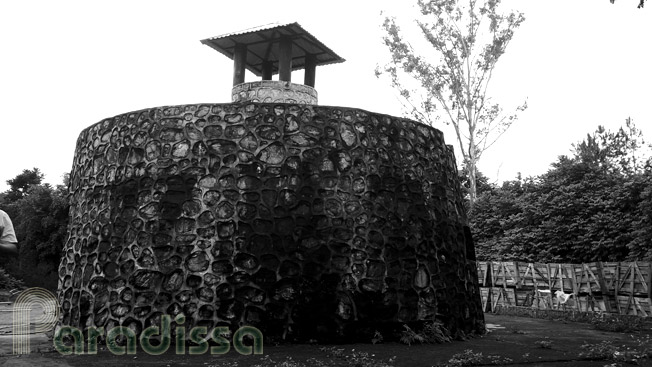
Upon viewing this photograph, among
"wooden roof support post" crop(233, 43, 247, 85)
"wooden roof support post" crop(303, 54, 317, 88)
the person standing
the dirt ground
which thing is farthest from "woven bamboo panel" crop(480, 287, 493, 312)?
the person standing

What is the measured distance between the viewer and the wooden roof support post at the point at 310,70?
12156 millimetres

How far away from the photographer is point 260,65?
42.3ft

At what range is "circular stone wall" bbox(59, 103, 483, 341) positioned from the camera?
22.3ft

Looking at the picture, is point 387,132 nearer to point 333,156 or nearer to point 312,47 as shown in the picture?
point 333,156

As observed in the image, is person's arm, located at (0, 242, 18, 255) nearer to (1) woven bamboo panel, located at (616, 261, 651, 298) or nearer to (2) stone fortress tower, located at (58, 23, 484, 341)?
(2) stone fortress tower, located at (58, 23, 484, 341)

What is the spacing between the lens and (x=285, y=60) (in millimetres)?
10969

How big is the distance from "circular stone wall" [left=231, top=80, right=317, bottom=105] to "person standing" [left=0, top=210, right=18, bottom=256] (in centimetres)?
684

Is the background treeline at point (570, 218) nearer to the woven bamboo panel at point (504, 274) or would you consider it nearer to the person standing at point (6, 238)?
the woven bamboo panel at point (504, 274)

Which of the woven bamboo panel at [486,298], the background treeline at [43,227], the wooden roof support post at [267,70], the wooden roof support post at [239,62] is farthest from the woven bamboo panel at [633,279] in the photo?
the background treeline at [43,227]

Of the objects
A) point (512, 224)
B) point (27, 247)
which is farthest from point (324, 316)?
point (27, 247)

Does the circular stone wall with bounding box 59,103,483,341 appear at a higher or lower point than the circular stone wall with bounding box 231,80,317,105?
lower

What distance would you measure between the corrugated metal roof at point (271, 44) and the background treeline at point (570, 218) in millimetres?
7925

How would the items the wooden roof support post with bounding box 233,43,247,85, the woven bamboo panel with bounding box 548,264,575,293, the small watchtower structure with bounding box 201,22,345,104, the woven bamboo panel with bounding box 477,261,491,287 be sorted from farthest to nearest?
the woven bamboo panel with bounding box 477,261,491,287, the woven bamboo panel with bounding box 548,264,575,293, the wooden roof support post with bounding box 233,43,247,85, the small watchtower structure with bounding box 201,22,345,104

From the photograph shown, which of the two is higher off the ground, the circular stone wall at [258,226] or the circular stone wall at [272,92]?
the circular stone wall at [272,92]
